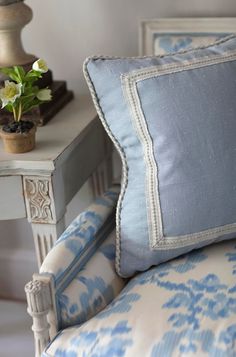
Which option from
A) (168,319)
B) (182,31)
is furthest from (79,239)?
(182,31)

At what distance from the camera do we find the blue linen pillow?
1209 millimetres

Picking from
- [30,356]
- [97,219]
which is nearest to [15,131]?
[97,219]

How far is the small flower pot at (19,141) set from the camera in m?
1.33

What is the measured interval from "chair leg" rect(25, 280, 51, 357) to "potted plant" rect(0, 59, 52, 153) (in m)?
0.36

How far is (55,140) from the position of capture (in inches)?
55.9

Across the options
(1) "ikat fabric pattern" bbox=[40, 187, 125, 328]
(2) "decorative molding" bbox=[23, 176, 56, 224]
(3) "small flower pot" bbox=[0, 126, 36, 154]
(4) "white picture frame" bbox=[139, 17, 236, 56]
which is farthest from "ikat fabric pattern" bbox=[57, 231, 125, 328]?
(4) "white picture frame" bbox=[139, 17, 236, 56]

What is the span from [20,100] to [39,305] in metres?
0.46

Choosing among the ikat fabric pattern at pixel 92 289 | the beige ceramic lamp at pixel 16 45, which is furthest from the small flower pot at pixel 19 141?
the ikat fabric pattern at pixel 92 289

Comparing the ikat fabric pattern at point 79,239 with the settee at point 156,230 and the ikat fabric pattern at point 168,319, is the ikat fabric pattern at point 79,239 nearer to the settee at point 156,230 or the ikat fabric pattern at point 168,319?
the settee at point 156,230

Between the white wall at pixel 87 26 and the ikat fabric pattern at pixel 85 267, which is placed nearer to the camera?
the ikat fabric pattern at pixel 85 267

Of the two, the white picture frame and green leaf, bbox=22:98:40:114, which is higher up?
the white picture frame

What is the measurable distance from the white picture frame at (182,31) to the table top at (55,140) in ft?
0.81

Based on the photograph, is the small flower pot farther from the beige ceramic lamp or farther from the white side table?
the beige ceramic lamp

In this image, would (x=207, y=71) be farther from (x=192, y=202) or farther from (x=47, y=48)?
(x=47, y=48)
